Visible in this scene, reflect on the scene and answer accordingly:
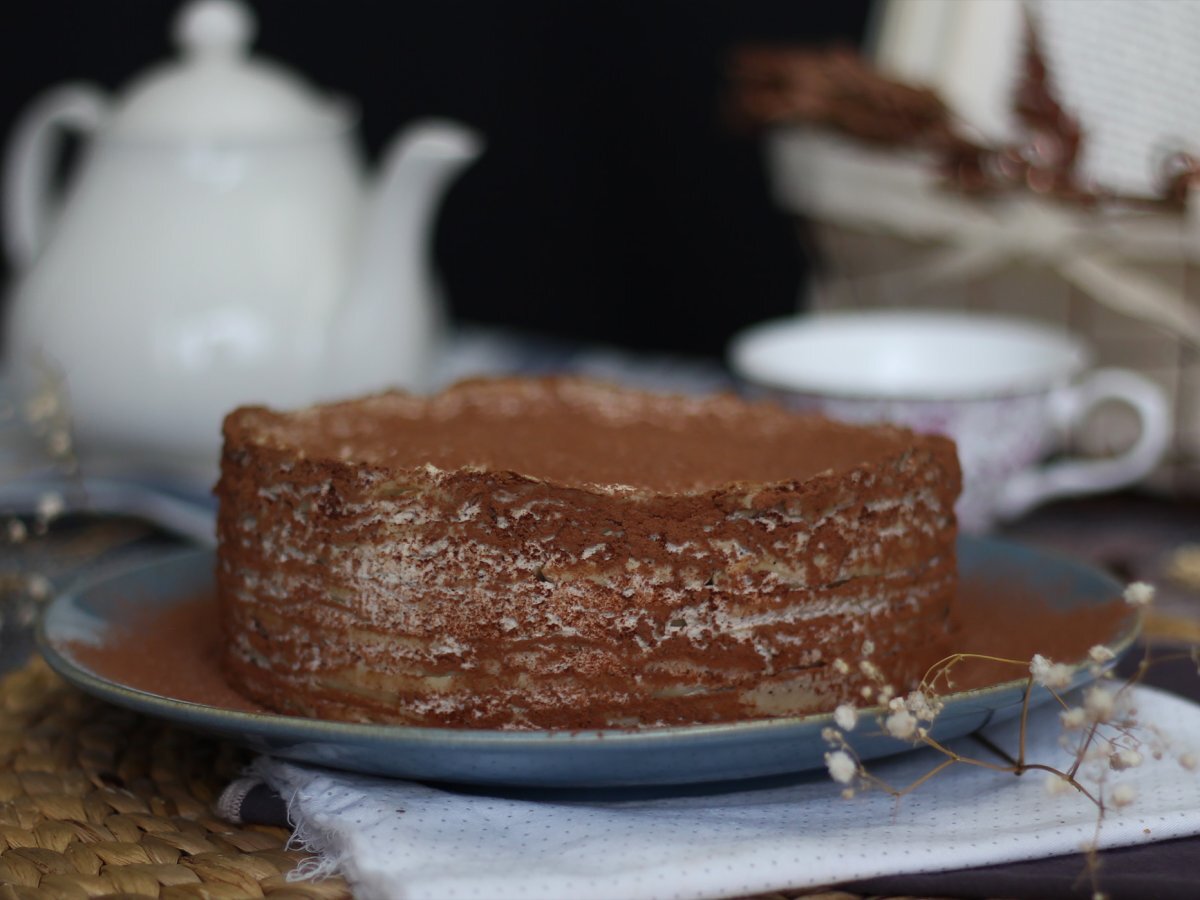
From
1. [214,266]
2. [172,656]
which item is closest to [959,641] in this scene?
[172,656]

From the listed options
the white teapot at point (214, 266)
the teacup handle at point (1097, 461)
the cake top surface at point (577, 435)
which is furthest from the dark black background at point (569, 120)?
the cake top surface at point (577, 435)

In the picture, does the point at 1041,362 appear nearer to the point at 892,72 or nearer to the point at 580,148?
the point at 892,72

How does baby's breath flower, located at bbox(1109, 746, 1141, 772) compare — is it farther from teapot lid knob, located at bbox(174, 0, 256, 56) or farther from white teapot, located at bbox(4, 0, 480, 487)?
teapot lid knob, located at bbox(174, 0, 256, 56)

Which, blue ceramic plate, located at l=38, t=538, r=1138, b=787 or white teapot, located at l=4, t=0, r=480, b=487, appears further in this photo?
white teapot, located at l=4, t=0, r=480, b=487

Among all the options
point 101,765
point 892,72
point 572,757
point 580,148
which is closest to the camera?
point 572,757

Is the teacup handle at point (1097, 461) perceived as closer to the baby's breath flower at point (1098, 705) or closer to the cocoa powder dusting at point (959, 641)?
the cocoa powder dusting at point (959, 641)

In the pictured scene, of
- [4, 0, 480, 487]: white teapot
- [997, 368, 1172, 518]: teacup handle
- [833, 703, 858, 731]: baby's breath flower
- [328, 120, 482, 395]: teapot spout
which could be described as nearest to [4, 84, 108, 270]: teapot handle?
[4, 0, 480, 487]: white teapot

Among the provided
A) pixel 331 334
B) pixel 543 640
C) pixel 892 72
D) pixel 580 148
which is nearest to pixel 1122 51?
pixel 892 72
